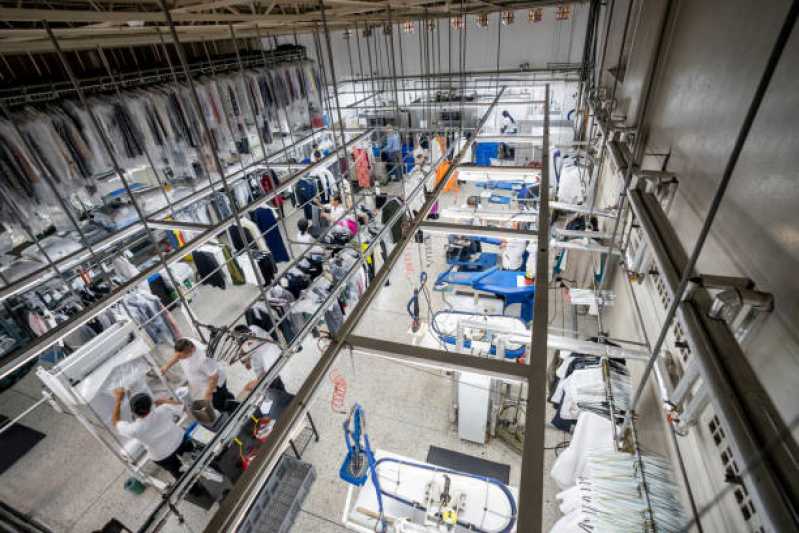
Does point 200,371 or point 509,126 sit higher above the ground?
point 509,126

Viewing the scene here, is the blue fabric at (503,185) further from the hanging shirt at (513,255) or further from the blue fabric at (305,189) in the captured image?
the blue fabric at (305,189)

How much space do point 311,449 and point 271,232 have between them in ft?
14.9

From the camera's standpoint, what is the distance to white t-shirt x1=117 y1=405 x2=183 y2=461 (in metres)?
3.47

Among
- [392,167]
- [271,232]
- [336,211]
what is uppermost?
[392,167]

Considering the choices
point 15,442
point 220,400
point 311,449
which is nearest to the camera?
point 220,400

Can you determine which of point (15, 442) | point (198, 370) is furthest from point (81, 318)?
point (15, 442)

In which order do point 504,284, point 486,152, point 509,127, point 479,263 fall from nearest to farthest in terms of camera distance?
point 504,284 → point 479,263 → point 509,127 → point 486,152

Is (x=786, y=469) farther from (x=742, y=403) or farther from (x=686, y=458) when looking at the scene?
(x=686, y=458)

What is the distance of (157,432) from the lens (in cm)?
361

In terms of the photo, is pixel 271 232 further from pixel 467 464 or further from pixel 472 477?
pixel 472 477

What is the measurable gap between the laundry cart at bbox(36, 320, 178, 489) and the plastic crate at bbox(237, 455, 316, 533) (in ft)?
3.92

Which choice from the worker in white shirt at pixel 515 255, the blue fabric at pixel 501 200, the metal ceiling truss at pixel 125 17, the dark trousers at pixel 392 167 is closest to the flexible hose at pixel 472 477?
the metal ceiling truss at pixel 125 17

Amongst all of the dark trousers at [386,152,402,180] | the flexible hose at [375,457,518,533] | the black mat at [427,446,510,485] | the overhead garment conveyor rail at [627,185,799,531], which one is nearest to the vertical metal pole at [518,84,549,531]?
the overhead garment conveyor rail at [627,185,799,531]

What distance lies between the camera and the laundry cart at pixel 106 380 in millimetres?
3451
